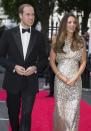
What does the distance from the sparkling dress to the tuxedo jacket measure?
17.0 inches

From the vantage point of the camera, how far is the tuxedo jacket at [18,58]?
7.24 meters

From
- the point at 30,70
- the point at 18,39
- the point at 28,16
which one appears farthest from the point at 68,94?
the point at 28,16

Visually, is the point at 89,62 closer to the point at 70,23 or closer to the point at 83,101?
the point at 83,101

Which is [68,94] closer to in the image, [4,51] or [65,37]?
[65,37]

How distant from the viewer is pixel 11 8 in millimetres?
47625

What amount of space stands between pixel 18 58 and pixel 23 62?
0.08 m

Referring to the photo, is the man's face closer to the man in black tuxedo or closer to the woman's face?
the man in black tuxedo

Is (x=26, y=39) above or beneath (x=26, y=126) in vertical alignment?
above

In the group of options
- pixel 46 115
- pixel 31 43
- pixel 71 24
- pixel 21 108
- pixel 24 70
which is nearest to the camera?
pixel 24 70

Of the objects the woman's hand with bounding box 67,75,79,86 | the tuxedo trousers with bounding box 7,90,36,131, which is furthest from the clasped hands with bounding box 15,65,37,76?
the woman's hand with bounding box 67,75,79,86

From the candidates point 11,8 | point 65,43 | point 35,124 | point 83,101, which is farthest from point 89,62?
point 11,8

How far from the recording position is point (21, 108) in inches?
291

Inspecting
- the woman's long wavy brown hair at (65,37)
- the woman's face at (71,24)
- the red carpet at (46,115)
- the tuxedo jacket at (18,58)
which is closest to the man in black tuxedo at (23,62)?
the tuxedo jacket at (18,58)

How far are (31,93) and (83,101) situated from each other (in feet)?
22.0
